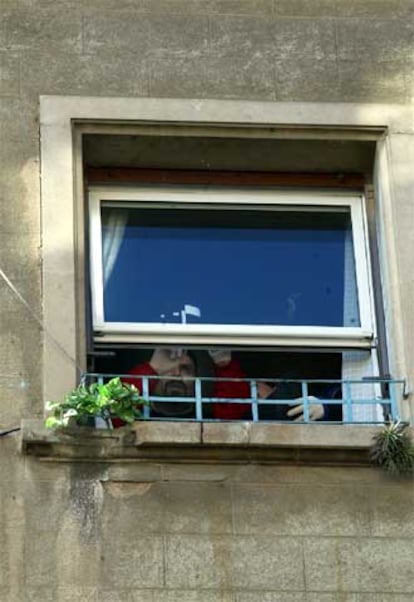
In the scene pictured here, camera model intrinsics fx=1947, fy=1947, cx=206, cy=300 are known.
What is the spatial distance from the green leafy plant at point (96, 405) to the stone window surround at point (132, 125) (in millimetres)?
411

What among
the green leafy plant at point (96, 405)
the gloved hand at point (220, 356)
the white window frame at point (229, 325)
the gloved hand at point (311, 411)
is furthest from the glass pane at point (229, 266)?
the green leafy plant at point (96, 405)

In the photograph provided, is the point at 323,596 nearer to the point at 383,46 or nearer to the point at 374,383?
the point at 374,383

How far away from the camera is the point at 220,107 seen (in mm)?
12984

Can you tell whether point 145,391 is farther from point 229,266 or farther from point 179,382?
point 229,266

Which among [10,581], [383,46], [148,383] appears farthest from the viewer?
[383,46]

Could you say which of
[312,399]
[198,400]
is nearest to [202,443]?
[198,400]

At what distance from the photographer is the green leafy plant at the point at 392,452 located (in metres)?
11.9

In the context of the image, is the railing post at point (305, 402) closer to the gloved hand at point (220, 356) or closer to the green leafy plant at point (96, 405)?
the gloved hand at point (220, 356)

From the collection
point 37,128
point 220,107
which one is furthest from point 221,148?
point 37,128

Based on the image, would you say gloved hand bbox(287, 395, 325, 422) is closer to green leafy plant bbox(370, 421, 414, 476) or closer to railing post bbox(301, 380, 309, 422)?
railing post bbox(301, 380, 309, 422)

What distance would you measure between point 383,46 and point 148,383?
2.90 metres

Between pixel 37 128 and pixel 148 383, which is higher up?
pixel 37 128

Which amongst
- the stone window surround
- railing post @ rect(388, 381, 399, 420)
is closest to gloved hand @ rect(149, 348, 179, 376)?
the stone window surround

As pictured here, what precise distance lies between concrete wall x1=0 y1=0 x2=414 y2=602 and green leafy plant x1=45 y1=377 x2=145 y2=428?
0.25 meters
